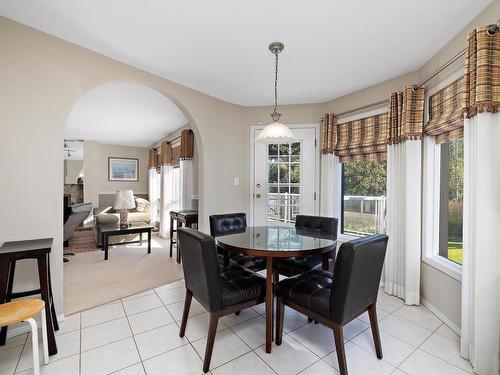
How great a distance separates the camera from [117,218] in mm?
4992

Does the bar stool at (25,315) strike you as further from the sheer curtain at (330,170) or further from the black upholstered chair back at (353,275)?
the sheer curtain at (330,170)

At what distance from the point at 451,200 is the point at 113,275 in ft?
13.3

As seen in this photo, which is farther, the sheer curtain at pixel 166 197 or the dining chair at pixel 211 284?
the sheer curtain at pixel 166 197

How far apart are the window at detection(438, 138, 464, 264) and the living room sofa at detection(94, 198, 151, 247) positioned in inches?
207

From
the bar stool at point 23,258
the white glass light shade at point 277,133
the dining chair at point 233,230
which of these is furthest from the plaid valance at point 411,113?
the bar stool at point 23,258

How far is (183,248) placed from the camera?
1859 millimetres

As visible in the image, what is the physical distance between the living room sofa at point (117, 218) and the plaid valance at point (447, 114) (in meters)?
5.31

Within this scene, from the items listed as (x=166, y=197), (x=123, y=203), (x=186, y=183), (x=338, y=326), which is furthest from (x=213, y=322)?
(x=166, y=197)

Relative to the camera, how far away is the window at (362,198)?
333 cm

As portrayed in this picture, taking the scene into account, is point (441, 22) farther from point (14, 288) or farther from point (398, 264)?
point (14, 288)

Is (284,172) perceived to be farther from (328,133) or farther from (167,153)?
(167,153)

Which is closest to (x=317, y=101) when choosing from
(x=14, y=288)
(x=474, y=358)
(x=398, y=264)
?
(x=398, y=264)

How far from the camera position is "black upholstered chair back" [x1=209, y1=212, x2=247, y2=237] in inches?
104

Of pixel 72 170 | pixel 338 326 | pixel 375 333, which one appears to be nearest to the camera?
pixel 338 326
